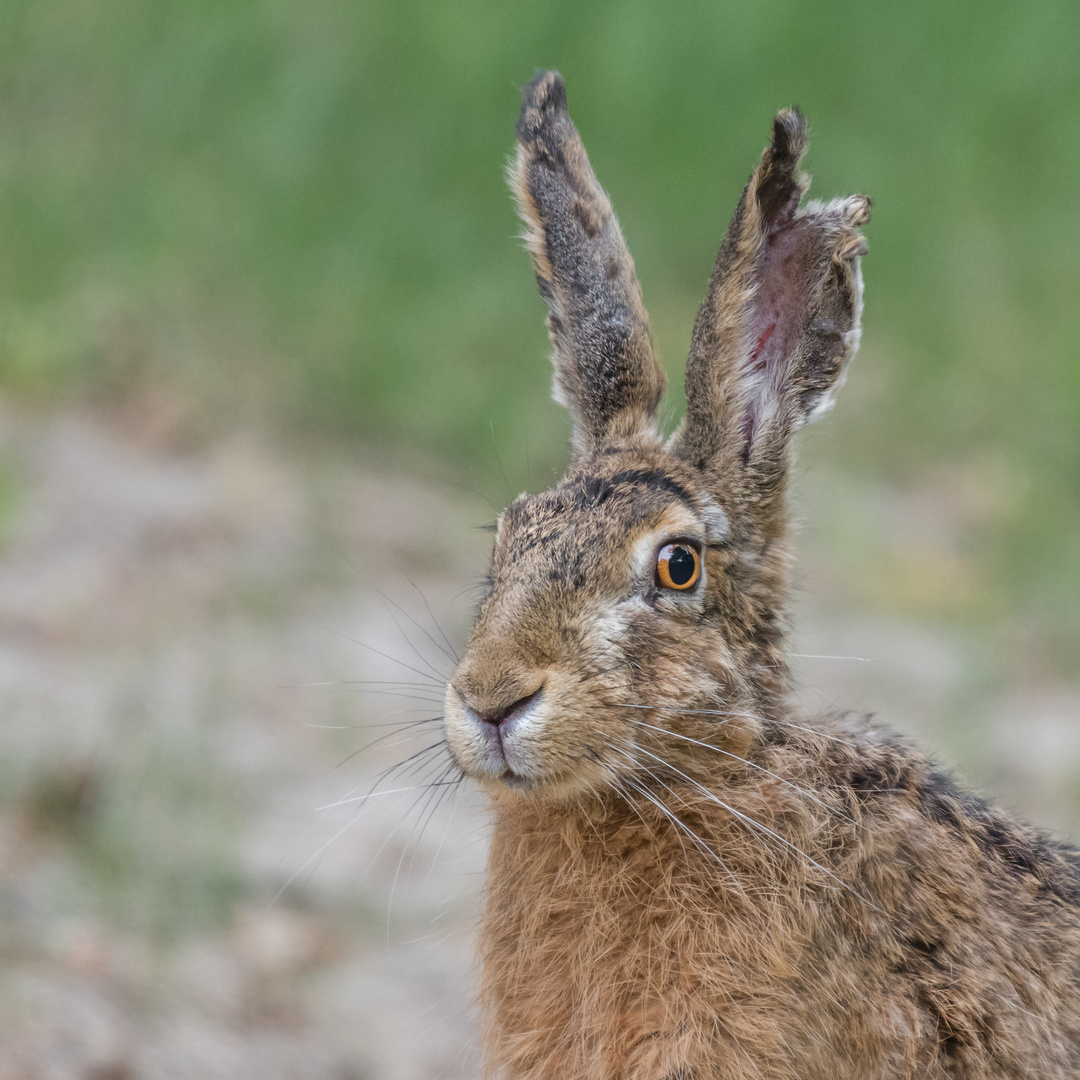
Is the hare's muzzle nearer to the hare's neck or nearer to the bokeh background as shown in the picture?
the hare's neck

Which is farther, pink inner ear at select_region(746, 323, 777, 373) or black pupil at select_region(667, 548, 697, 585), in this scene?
pink inner ear at select_region(746, 323, 777, 373)

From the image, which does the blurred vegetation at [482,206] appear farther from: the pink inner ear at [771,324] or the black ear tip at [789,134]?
the black ear tip at [789,134]

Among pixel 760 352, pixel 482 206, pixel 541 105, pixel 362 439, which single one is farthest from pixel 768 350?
pixel 482 206

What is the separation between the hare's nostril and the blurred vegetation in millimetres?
4075

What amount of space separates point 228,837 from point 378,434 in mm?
3193

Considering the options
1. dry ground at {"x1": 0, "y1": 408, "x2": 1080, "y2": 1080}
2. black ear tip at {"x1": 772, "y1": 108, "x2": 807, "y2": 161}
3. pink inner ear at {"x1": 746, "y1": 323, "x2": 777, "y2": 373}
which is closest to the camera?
black ear tip at {"x1": 772, "y1": 108, "x2": 807, "y2": 161}

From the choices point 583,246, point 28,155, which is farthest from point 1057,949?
point 28,155

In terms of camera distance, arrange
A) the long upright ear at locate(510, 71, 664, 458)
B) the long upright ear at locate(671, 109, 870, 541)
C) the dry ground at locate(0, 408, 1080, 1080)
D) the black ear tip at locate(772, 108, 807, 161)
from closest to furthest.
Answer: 1. the black ear tip at locate(772, 108, 807, 161)
2. the long upright ear at locate(671, 109, 870, 541)
3. the long upright ear at locate(510, 71, 664, 458)
4. the dry ground at locate(0, 408, 1080, 1080)

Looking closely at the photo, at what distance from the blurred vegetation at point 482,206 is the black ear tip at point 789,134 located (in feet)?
12.8

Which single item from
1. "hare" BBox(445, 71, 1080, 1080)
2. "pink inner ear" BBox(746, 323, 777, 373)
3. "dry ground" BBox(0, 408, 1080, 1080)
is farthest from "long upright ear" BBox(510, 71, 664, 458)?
"dry ground" BBox(0, 408, 1080, 1080)

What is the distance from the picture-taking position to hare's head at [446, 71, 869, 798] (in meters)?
2.87

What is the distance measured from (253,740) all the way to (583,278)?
2.38 metres

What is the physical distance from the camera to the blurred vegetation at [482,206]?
7.52m

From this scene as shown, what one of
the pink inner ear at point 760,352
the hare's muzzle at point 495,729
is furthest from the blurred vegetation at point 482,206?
the hare's muzzle at point 495,729
